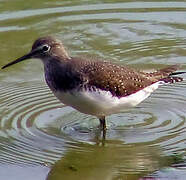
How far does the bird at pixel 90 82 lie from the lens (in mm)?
9055

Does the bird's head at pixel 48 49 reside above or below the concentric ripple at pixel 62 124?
above

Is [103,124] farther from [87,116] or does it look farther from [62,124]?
[87,116]

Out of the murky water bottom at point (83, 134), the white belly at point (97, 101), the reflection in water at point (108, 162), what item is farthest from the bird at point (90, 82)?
the reflection in water at point (108, 162)

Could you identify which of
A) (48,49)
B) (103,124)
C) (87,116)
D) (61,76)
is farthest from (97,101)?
(87,116)

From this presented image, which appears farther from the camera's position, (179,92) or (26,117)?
(179,92)

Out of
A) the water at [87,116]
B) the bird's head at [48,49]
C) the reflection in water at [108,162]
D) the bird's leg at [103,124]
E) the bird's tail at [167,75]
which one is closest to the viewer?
the reflection in water at [108,162]

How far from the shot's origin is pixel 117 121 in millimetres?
10211

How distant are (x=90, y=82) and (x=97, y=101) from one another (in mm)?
250

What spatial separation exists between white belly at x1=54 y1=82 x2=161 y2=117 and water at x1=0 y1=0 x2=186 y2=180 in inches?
17.2

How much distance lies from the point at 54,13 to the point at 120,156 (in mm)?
5871

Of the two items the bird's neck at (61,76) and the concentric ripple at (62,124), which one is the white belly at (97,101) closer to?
the bird's neck at (61,76)

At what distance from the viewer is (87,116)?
10.5 metres

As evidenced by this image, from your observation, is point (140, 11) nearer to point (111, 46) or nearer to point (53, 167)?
point (111, 46)

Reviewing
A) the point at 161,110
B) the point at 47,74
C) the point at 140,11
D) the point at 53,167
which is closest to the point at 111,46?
the point at 140,11
